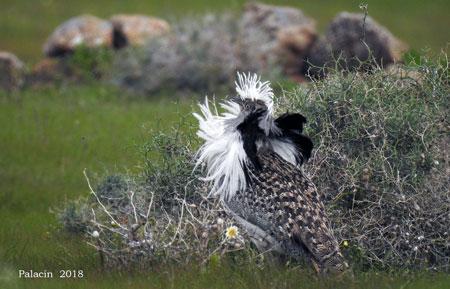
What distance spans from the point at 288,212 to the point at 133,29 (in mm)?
17109

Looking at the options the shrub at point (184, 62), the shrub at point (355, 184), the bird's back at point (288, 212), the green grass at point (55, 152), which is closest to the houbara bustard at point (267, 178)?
the bird's back at point (288, 212)

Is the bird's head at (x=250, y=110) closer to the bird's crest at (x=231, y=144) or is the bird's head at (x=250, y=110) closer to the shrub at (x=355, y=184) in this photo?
the bird's crest at (x=231, y=144)

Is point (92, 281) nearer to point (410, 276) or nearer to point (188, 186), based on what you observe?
point (188, 186)

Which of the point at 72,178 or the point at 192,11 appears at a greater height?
the point at 192,11

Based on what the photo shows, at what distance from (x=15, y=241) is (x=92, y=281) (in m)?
2.51

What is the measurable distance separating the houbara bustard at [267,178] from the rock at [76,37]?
15.0m

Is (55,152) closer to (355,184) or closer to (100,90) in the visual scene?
(100,90)

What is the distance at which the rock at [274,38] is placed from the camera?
22328 millimetres

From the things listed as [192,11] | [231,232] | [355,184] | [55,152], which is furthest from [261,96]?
[192,11]

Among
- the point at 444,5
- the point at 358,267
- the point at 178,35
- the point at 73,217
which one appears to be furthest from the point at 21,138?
the point at 444,5

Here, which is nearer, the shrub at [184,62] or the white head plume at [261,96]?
the white head plume at [261,96]

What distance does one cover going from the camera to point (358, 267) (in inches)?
372

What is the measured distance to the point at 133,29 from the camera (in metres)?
25.4

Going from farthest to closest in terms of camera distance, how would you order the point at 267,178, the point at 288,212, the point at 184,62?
the point at 184,62 → the point at 267,178 → the point at 288,212
